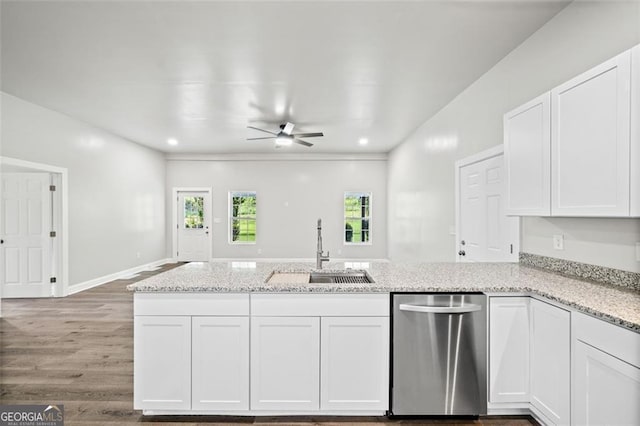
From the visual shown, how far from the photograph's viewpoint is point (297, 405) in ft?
6.68

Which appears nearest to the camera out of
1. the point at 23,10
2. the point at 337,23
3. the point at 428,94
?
the point at 23,10

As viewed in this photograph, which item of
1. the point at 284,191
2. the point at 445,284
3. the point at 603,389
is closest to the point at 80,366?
the point at 445,284

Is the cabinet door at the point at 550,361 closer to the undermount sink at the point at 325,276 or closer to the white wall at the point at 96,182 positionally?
the undermount sink at the point at 325,276

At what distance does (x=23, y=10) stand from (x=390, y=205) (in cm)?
694

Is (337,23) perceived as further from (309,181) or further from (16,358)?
(309,181)

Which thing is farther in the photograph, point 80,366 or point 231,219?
point 231,219

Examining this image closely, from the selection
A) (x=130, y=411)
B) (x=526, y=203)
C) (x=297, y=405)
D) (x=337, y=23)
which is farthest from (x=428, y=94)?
(x=130, y=411)

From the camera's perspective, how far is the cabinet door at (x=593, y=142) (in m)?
1.54

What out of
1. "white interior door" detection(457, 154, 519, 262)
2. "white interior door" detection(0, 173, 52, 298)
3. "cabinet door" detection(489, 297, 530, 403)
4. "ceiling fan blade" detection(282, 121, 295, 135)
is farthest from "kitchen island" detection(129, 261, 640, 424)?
"white interior door" detection(0, 173, 52, 298)

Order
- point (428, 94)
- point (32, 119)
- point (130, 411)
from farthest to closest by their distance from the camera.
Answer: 1. point (32, 119)
2. point (428, 94)
3. point (130, 411)

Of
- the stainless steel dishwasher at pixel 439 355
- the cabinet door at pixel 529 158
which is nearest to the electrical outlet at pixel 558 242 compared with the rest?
the cabinet door at pixel 529 158

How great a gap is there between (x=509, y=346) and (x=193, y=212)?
7.83 meters

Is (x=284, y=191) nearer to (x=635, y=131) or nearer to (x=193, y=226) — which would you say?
(x=193, y=226)

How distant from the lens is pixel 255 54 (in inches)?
119
